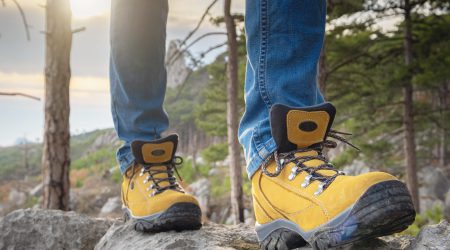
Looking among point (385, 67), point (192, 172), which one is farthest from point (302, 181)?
point (192, 172)

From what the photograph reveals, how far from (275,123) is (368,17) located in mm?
9867

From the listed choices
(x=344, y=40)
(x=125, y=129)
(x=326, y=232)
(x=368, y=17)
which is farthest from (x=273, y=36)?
(x=344, y=40)

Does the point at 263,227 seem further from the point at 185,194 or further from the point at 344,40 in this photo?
the point at 344,40

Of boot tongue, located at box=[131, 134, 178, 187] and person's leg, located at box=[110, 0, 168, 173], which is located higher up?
person's leg, located at box=[110, 0, 168, 173]

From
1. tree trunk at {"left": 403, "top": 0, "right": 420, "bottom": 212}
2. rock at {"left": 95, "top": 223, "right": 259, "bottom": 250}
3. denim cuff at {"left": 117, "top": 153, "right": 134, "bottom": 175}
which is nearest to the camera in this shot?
rock at {"left": 95, "top": 223, "right": 259, "bottom": 250}

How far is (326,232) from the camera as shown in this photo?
46.3 inches

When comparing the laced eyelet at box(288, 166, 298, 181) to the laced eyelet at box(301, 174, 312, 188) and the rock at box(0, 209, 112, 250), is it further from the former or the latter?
the rock at box(0, 209, 112, 250)

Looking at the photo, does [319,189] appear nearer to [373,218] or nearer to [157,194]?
[373,218]

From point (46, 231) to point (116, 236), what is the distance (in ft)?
2.60

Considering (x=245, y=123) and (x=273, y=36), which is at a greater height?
(x=273, y=36)

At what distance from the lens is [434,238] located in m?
1.26

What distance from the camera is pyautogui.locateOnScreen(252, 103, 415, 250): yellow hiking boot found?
3.61 ft

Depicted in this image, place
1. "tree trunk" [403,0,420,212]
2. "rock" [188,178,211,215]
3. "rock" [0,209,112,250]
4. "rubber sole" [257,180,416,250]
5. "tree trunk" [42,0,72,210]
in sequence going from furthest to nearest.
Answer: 1. "rock" [188,178,211,215]
2. "tree trunk" [403,0,420,212]
3. "tree trunk" [42,0,72,210]
4. "rock" [0,209,112,250]
5. "rubber sole" [257,180,416,250]

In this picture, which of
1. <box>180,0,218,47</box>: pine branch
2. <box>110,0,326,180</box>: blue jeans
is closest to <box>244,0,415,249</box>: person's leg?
<box>110,0,326,180</box>: blue jeans
